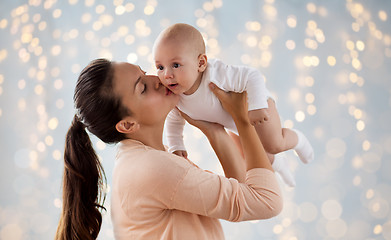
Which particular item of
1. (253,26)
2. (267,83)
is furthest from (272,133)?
(253,26)

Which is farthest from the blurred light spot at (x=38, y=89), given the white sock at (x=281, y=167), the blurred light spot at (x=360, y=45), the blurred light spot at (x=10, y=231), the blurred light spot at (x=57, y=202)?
the blurred light spot at (x=360, y=45)

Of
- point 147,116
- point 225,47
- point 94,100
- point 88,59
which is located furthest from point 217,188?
point 88,59

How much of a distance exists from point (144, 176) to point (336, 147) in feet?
5.02

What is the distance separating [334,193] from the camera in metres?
2.22

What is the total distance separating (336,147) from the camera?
7.21 feet

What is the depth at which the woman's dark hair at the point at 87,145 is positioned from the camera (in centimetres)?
107

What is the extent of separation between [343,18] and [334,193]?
0.98m

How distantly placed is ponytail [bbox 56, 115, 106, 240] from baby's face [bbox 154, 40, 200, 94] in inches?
11.4

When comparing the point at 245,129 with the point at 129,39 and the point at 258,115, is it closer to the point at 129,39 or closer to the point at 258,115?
the point at 258,115

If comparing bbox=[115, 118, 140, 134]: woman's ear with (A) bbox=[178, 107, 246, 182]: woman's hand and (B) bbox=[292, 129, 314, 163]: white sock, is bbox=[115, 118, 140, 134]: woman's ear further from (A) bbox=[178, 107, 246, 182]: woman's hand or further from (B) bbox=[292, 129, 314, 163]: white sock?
(B) bbox=[292, 129, 314, 163]: white sock

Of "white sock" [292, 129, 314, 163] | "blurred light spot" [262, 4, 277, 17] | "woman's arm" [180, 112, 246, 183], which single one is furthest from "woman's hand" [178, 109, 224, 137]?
"blurred light spot" [262, 4, 277, 17]

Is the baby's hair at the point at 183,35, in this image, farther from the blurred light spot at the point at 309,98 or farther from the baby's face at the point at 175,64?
the blurred light spot at the point at 309,98

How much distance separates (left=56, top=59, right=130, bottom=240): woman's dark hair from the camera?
3.50ft

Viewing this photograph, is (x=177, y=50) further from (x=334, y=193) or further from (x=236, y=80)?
(x=334, y=193)
